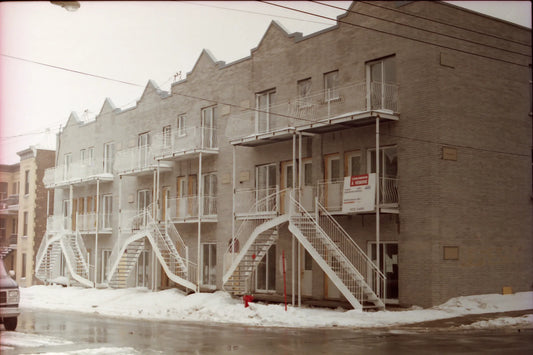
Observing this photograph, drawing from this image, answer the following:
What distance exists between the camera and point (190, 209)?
32844mm

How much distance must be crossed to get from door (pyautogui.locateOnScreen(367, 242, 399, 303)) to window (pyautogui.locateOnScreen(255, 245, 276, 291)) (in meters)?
5.66

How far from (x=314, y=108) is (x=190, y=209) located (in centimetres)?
953

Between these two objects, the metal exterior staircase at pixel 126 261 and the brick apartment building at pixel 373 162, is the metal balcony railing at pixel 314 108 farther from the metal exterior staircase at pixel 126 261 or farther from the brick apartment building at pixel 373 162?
the metal exterior staircase at pixel 126 261

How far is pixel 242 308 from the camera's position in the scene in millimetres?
22781

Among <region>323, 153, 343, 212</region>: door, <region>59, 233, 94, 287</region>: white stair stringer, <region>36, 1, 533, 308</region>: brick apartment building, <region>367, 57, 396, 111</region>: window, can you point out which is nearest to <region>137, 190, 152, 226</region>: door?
<region>36, 1, 533, 308</region>: brick apartment building

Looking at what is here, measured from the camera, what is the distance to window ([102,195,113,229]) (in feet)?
131

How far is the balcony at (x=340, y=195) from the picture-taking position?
23.1 metres

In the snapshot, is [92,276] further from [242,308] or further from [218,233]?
[242,308]

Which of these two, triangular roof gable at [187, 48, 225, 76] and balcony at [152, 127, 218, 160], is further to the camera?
triangular roof gable at [187, 48, 225, 76]

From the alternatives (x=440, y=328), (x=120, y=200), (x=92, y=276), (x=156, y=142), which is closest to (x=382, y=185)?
(x=440, y=328)

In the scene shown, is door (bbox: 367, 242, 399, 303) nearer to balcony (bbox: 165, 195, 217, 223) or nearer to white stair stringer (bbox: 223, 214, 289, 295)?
white stair stringer (bbox: 223, 214, 289, 295)

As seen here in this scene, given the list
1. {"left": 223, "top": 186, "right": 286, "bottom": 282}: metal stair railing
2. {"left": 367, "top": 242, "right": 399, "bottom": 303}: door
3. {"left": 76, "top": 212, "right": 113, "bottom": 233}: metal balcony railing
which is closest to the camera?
{"left": 367, "top": 242, "right": 399, "bottom": 303}: door

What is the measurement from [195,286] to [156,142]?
7.61 meters

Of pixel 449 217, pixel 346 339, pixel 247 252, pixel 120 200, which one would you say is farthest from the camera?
pixel 120 200
